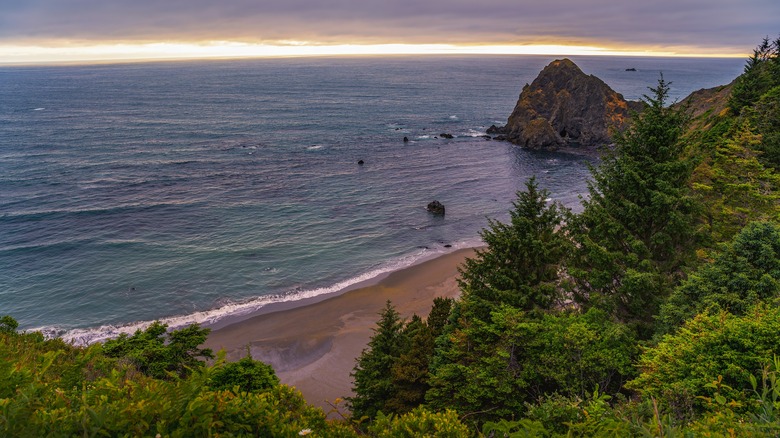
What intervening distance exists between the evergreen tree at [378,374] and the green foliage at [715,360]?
1024cm

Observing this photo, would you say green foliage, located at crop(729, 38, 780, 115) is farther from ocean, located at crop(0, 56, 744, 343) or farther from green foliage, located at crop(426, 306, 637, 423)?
green foliage, located at crop(426, 306, 637, 423)

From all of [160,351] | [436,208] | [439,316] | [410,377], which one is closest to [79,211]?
[160,351]

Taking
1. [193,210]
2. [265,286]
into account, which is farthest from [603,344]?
[193,210]

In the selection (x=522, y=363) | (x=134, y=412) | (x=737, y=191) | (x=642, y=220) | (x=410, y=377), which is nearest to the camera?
(x=134, y=412)

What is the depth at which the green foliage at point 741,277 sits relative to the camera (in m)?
12.7

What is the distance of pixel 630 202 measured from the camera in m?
18.6

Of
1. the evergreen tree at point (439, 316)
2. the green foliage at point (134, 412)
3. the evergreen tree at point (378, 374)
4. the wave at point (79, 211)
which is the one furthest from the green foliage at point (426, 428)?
the wave at point (79, 211)

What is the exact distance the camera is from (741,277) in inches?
511

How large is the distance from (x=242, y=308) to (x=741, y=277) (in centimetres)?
3135

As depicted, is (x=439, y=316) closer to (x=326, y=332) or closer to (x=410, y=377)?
(x=410, y=377)

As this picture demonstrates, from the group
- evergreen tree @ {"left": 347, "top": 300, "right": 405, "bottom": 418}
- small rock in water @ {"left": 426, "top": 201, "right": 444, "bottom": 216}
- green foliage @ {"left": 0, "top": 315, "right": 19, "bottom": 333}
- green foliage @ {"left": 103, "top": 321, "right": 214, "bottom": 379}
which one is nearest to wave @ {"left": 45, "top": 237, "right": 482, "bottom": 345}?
green foliage @ {"left": 0, "top": 315, "right": 19, "bottom": 333}

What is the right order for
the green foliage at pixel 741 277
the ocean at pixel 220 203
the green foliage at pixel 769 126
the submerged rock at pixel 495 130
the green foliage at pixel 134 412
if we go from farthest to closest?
the submerged rock at pixel 495 130 < the ocean at pixel 220 203 < the green foliage at pixel 769 126 < the green foliage at pixel 741 277 < the green foliage at pixel 134 412

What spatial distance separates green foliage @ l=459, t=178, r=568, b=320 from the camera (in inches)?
737

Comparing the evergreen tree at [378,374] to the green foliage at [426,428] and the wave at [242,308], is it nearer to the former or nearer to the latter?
the green foliage at [426,428]
